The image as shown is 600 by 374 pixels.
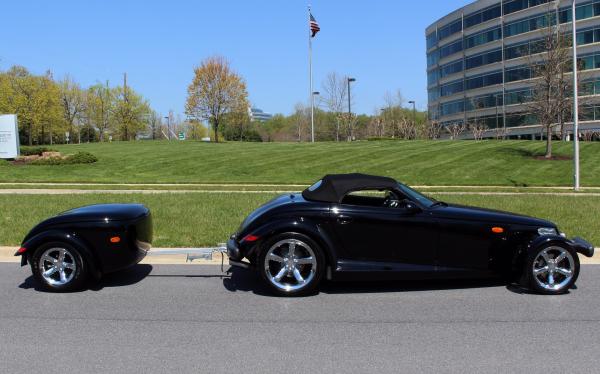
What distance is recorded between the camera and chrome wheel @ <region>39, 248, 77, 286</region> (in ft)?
19.5

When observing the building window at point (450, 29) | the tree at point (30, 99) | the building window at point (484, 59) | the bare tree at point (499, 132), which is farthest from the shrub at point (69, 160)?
the building window at point (450, 29)

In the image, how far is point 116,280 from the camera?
6.62m

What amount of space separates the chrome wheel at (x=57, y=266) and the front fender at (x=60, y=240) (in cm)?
14

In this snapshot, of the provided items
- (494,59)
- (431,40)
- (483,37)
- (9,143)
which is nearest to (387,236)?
(9,143)

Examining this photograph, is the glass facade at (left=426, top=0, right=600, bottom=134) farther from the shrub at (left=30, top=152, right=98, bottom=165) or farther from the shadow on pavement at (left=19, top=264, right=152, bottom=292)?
the shadow on pavement at (left=19, top=264, right=152, bottom=292)

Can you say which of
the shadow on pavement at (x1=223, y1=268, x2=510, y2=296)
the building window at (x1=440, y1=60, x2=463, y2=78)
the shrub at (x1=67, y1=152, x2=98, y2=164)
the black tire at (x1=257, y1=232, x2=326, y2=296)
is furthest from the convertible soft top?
the building window at (x1=440, y1=60, x2=463, y2=78)

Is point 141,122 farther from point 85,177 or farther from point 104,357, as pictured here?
point 104,357

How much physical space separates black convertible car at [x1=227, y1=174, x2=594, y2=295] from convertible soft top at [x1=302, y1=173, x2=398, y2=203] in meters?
0.11

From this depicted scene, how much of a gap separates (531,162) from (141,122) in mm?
55202

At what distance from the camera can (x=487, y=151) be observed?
32062mm

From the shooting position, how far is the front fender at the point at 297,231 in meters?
5.64

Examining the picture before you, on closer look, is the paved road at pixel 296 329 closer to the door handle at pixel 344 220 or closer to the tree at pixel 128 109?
the door handle at pixel 344 220

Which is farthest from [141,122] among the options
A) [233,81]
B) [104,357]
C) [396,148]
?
[104,357]

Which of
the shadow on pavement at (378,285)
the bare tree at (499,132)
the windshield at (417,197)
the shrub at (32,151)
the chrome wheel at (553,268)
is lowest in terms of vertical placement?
the shadow on pavement at (378,285)
